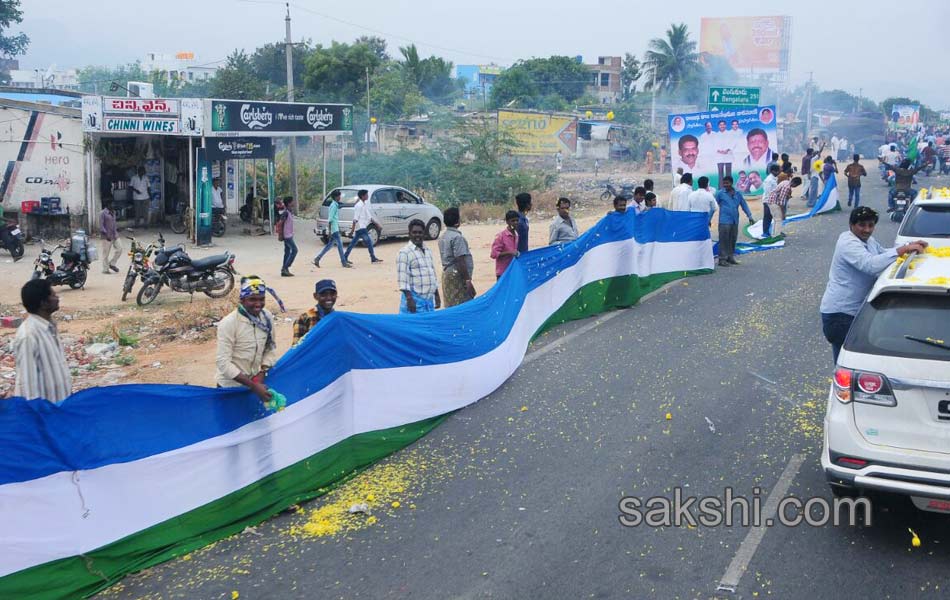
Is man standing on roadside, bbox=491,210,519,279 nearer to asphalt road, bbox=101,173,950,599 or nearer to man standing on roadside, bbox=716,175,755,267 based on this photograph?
asphalt road, bbox=101,173,950,599

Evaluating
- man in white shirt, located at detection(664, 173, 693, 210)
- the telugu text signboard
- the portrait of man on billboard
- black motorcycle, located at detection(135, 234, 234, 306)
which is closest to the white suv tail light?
black motorcycle, located at detection(135, 234, 234, 306)

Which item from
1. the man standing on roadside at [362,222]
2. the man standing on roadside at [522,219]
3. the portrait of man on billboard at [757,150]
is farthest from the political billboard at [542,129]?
the man standing on roadside at [522,219]

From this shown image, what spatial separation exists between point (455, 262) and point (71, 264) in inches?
361

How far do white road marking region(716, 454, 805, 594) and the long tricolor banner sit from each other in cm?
296

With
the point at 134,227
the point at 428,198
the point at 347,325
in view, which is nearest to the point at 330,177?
the point at 428,198

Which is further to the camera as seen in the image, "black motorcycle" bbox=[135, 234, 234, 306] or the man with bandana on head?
"black motorcycle" bbox=[135, 234, 234, 306]

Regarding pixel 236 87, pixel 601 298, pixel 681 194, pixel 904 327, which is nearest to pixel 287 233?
pixel 601 298

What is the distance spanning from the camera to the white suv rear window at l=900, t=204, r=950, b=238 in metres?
11.5

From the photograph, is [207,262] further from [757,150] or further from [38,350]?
[757,150]

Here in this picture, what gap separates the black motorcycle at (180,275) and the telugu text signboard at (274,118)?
7872 mm

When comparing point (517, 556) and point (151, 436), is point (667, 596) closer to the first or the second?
point (517, 556)

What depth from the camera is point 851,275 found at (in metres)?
7.68

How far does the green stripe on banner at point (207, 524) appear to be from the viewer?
498cm

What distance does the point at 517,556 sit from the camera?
5605 mm
